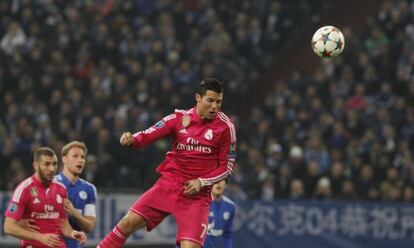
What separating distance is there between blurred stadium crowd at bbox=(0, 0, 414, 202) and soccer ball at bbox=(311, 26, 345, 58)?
652 cm

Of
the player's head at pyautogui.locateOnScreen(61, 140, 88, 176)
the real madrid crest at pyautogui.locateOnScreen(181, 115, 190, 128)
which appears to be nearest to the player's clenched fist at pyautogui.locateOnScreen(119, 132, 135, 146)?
the real madrid crest at pyautogui.locateOnScreen(181, 115, 190, 128)

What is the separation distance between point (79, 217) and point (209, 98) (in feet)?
6.99

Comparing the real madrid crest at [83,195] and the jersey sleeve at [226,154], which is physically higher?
the jersey sleeve at [226,154]

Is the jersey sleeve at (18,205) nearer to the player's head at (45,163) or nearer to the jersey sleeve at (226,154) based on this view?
the player's head at (45,163)

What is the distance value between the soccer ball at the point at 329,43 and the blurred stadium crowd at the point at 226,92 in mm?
6523

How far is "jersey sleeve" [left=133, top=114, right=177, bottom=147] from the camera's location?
10.4m

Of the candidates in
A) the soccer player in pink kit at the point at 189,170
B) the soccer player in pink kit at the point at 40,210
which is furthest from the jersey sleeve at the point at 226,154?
the soccer player in pink kit at the point at 40,210

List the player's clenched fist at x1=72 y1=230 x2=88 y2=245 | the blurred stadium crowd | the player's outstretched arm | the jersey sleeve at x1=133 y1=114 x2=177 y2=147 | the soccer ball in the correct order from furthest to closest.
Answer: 1. the blurred stadium crowd
2. the soccer ball
3. the player's clenched fist at x1=72 y1=230 x2=88 y2=245
4. the player's outstretched arm
5. the jersey sleeve at x1=133 y1=114 x2=177 y2=147

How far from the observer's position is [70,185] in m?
11.9

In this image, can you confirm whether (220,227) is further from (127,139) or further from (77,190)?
(127,139)

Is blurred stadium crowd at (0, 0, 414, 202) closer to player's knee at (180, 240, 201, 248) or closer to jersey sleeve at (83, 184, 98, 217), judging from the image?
jersey sleeve at (83, 184, 98, 217)

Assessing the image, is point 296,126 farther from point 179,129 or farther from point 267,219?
point 179,129

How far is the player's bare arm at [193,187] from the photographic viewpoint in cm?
1046

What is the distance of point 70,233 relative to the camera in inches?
443
